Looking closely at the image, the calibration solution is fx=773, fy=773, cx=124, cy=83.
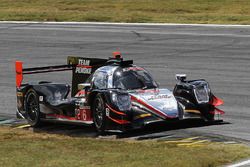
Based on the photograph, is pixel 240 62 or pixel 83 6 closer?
pixel 240 62

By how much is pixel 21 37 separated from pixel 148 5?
12.8 metres

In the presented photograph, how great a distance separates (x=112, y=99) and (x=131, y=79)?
1026 mm

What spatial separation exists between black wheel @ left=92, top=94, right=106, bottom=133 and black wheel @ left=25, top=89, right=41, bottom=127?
1.82 meters

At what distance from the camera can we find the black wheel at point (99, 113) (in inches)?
587

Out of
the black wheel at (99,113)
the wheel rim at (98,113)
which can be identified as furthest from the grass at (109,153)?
the wheel rim at (98,113)

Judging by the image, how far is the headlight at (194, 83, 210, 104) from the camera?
51.1ft

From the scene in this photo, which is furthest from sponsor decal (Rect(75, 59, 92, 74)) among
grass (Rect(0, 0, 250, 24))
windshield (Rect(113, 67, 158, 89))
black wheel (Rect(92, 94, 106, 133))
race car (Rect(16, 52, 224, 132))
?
grass (Rect(0, 0, 250, 24))

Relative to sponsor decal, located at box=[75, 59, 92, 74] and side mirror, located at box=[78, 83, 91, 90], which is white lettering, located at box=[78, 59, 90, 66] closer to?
sponsor decal, located at box=[75, 59, 92, 74]

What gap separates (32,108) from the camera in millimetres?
16797

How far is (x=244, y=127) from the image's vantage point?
15180 millimetres

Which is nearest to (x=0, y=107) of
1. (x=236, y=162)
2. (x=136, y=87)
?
(x=136, y=87)

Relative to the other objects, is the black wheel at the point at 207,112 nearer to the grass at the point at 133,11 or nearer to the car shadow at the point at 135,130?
the car shadow at the point at 135,130

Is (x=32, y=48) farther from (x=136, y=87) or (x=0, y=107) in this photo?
(x=136, y=87)

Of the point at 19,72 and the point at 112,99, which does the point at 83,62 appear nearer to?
the point at 19,72
